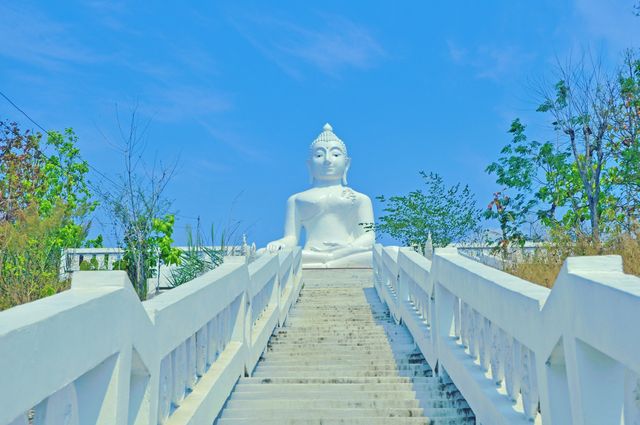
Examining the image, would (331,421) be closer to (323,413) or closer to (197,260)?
(323,413)

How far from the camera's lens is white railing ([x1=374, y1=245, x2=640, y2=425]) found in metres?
2.22

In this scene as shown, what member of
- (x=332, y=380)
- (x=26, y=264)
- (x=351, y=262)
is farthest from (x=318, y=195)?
(x=332, y=380)

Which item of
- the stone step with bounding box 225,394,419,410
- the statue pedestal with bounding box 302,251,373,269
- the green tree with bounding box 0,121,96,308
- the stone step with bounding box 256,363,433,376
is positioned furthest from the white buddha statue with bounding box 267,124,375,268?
the stone step with bounding box 225,394,419,410

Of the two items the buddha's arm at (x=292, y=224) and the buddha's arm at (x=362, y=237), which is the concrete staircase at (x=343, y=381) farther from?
the buddha's arm at (x=292, y=224)

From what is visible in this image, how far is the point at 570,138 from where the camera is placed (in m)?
13.1

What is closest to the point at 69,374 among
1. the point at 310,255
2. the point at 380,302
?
the point at 380,302

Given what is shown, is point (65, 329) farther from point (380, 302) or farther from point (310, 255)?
point (310, 255)

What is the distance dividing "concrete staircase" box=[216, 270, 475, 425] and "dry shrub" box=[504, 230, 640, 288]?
1424mm

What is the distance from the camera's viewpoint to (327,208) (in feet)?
60.4

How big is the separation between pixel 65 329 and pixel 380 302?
8.83 meters

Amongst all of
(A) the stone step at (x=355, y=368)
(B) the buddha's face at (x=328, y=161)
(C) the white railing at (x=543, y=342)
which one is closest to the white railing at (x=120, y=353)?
(A) the stone step at (x=355, y=368)

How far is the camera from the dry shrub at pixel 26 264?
278 inches

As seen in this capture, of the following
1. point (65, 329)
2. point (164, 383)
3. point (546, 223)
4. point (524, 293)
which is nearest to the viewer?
point (65, 329)

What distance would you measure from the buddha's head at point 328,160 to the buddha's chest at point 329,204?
57 cm
